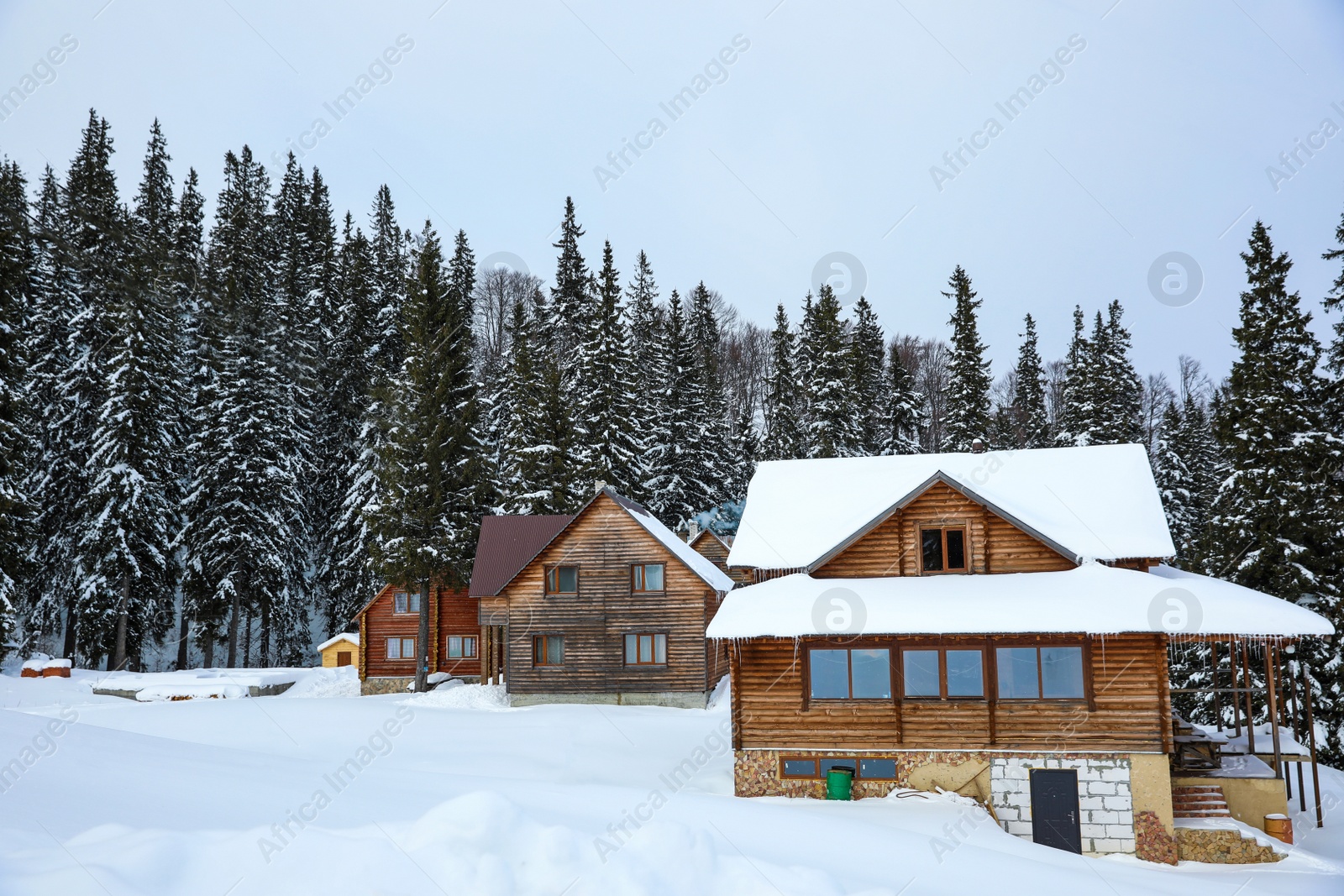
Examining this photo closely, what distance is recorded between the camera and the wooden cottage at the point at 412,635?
40.0m

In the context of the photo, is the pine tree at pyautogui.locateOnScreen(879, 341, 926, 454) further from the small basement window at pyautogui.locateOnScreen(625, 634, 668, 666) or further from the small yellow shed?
the small yellow shed

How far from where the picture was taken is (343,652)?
45.4m

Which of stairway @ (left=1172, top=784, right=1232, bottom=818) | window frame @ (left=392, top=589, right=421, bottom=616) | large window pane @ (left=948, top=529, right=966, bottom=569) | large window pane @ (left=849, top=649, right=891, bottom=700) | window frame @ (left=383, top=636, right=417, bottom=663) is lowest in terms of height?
stairway @ (left=1172, top=784, right=1232, bottom=818)

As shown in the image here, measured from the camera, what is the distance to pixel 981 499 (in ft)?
67.2

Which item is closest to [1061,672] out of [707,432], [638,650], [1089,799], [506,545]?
[1089,799]

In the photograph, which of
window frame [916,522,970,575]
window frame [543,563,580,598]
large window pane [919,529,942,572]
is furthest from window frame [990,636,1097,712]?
window frame [543,563,580,598]

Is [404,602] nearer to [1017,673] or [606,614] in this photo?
[606,614]

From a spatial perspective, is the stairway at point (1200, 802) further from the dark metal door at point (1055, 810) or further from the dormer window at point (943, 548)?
the dormer window at point (943, 548)

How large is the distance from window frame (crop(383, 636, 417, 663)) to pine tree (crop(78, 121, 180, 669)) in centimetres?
1128

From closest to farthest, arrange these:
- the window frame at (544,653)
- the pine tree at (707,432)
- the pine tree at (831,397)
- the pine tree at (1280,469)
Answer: the pine tree at (1280,469) → the window frame at (544,653) → the pine tree at (831,397) → the pine tree at (707,432)

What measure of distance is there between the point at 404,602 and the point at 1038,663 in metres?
30.0

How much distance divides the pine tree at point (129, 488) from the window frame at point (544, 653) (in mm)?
19781

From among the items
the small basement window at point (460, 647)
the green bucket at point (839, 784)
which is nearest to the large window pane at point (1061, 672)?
the green bucket at point (839, 784)

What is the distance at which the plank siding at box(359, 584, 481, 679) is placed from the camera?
40.0 m
